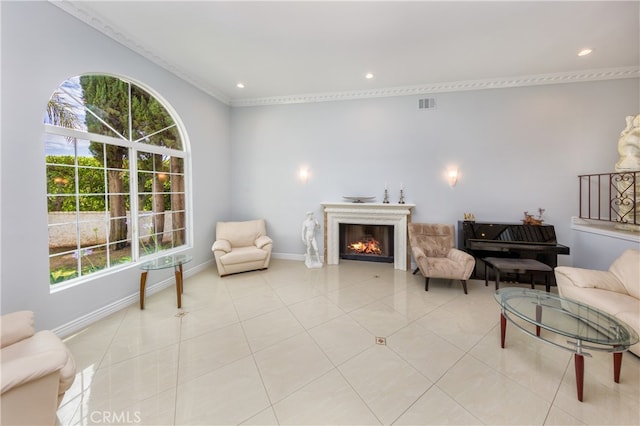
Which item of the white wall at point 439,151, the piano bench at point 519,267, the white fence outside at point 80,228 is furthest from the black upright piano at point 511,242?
the white fence outside at point 80,228

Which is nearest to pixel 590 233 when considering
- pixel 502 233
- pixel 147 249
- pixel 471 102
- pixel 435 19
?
pixel 502 233

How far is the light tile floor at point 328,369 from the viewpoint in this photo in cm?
159

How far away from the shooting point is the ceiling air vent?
14.5 feet

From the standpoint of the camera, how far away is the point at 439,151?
175 inches

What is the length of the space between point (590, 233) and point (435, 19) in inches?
149

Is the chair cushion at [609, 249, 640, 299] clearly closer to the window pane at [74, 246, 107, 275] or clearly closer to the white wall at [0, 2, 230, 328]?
the white wall at [0, 2, 230, 328]

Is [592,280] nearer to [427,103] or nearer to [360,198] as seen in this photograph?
[360,198]

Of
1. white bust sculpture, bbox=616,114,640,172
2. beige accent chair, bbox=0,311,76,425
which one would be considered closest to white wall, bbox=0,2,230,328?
beige accent chair, bbox=0,311,76,425

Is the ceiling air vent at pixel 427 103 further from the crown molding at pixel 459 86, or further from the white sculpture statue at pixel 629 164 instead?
the white sculpture statue at pixel 629 164

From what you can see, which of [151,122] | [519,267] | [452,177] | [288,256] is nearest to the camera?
[519,267]

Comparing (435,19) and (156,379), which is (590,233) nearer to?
(435,19)

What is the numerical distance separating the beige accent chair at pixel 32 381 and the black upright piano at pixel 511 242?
4613mm

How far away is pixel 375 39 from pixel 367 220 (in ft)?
9.32

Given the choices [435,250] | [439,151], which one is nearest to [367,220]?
[435,250]
